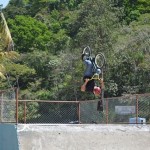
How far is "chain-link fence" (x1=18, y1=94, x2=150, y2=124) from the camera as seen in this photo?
1753cm

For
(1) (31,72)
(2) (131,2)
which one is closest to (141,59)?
(1) (31,72)

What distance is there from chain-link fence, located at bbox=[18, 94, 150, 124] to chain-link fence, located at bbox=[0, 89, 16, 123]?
114 centimetres

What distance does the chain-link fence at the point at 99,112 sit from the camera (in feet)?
57.5

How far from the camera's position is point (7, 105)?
1464cm

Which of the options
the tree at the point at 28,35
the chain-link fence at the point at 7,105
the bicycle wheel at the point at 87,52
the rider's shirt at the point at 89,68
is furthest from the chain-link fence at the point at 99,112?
the tree at the point at 28,35

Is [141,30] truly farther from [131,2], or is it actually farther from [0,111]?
[131,2]

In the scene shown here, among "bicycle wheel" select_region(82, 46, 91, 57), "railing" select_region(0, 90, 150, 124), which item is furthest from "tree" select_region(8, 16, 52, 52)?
"bicycle wheel" select_region(82, 46, 91, 57)

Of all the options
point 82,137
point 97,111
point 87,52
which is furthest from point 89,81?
point 97,111

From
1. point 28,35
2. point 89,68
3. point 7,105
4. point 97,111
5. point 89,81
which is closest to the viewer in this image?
point 89,81

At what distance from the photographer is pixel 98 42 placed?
118 feet

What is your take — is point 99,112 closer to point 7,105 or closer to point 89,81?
point 89,81

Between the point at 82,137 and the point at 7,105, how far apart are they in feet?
9.70

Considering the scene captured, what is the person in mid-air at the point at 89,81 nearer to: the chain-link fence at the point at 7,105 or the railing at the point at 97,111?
the chain-link fence at the point at 7,105

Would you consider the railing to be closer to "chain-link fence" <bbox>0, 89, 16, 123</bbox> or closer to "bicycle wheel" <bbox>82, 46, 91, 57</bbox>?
"chain-link fence" <bbox>0, 89, 16, 123</bbox>
